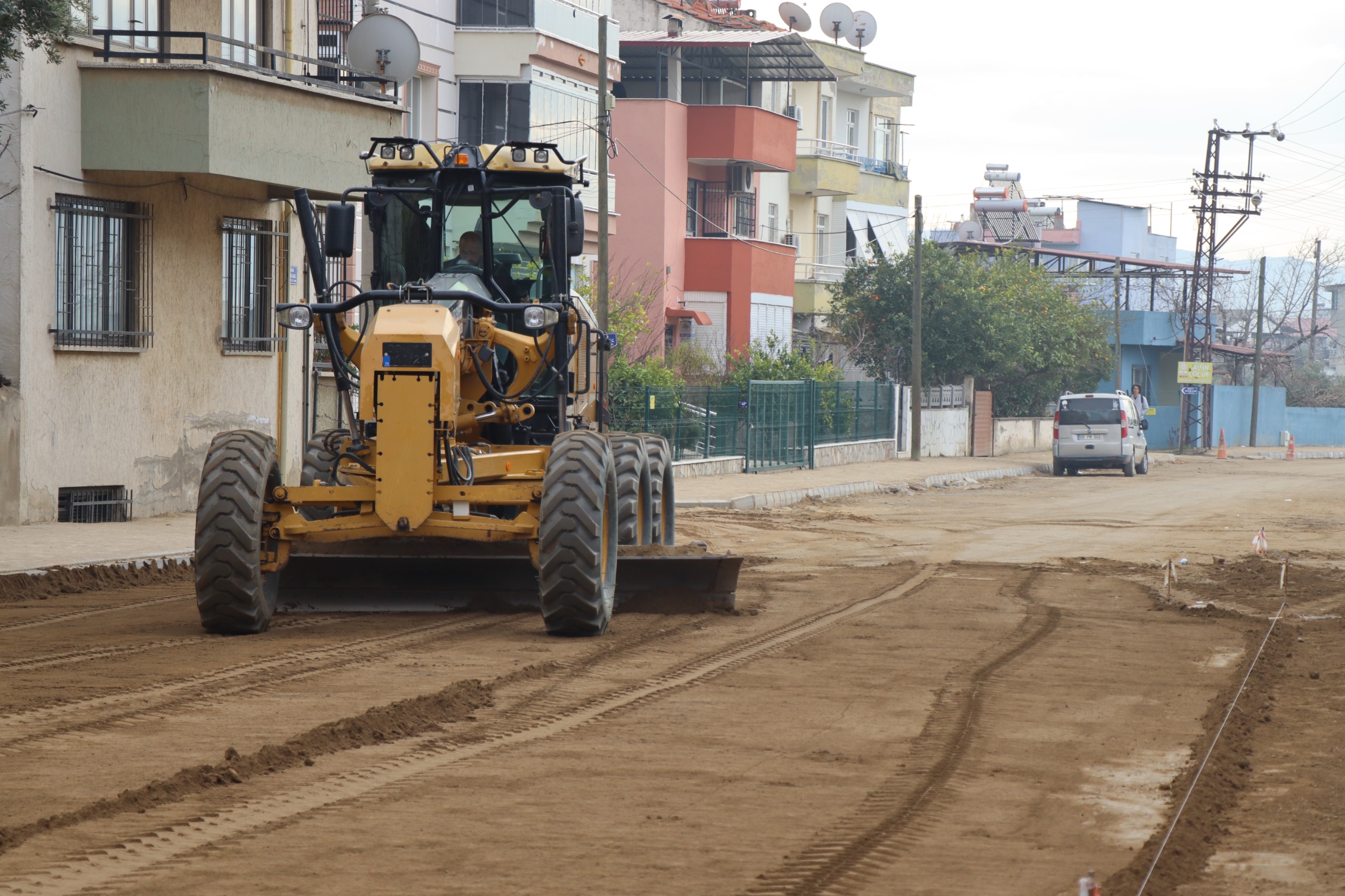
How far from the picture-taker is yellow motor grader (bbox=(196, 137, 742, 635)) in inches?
402

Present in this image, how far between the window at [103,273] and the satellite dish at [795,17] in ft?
124

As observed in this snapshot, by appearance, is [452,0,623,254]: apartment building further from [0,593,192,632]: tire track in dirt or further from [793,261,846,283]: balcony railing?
[0,593,192,632]: tire track in dirt

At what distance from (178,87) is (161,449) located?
13.8ft

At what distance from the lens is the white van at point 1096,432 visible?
38875 mm

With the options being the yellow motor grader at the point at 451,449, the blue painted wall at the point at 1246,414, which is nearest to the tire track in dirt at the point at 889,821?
the yellow motor grader at the point at 451,449

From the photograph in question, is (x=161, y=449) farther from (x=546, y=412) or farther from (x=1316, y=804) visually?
(x=1316, y=804)

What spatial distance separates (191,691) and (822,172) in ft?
145

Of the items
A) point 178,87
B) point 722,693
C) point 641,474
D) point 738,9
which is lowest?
point 722,693

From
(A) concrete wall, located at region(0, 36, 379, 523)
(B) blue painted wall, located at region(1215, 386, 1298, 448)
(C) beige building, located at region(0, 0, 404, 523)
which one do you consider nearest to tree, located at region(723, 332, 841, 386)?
(C) beige building, located at region(0, 0, 404, 523)

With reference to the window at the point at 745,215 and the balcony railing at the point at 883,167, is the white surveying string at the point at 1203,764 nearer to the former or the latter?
the window at the point at 745,215

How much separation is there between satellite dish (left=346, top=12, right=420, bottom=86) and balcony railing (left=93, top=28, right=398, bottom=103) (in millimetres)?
278

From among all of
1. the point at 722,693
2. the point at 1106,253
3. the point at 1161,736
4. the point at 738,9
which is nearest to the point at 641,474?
the point at 722,693

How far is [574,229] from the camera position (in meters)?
11.9

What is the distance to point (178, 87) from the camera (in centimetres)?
1806
